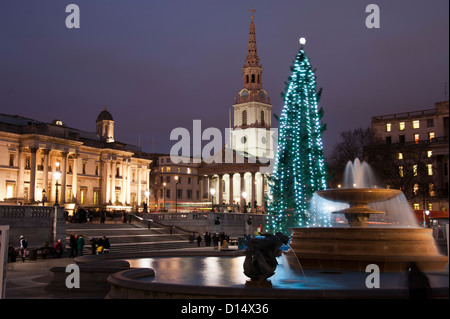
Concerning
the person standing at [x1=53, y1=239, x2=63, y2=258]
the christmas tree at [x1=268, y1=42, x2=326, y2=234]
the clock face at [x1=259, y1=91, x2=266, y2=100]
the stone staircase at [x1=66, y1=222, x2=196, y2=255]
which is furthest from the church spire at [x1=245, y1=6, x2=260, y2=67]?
the person standing at [x1=53, y1=239, x2=63, y2=258]

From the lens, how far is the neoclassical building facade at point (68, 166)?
55.3 m

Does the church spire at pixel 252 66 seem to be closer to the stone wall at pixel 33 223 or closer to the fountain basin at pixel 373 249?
the stone wall at pixel 33 223

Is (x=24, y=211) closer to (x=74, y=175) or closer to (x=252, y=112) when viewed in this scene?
(x=74, y=175)

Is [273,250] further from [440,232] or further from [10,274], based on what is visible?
[440,232]

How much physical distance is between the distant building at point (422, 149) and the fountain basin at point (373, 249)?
1609 inches

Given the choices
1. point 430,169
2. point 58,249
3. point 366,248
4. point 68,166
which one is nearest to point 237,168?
point 430,169

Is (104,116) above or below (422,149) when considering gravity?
above

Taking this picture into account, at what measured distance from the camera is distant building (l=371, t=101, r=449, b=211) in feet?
193

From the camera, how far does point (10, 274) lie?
17938 mm

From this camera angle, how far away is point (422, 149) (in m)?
64.8

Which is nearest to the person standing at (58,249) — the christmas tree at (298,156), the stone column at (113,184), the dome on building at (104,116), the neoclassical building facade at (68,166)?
the christmas tree at (298,156)

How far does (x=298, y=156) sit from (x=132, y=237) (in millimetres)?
13211
